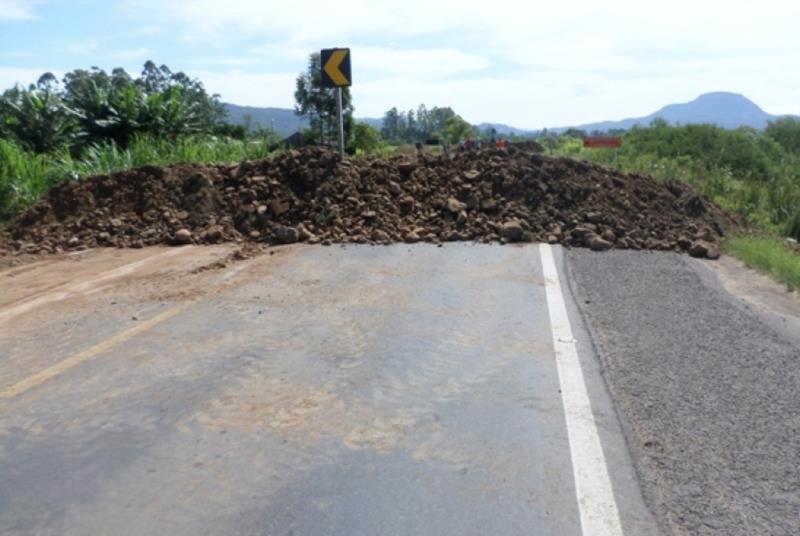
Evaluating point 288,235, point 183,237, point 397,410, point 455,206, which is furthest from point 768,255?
point 183,237

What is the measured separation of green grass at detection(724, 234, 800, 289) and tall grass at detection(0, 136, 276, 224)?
30.9 ft

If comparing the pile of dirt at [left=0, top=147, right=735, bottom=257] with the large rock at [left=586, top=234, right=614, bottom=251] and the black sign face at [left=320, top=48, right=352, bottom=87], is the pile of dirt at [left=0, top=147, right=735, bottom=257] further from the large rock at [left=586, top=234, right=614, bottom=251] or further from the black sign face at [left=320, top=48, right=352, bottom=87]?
the black sign face at [left=320, top=48, right=352, bottom=87]

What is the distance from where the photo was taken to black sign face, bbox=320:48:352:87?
12.7 metres

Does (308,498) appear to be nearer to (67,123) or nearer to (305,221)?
(305,221)

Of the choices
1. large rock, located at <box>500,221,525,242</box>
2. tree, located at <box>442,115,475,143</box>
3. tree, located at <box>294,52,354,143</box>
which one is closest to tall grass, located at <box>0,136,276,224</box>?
large rock, located at <box>500,221,525,242</box>

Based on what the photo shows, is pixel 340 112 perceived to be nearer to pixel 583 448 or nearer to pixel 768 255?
pixel 768 255

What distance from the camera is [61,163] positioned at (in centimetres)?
1373

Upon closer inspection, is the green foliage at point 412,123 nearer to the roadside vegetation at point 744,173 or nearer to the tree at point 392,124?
the tree at point 392,124

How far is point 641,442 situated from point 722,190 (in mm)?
12630

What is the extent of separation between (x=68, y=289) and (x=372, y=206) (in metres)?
4.80

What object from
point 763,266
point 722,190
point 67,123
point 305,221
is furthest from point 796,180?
point 67,123

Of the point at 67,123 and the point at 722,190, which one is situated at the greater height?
the point at 67,123

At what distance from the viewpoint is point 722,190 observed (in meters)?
15.1

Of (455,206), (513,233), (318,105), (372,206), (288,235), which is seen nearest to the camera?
(513,233)
